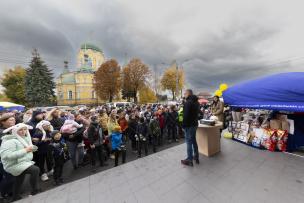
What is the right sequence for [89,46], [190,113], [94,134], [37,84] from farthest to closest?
1. [89,46]
2. [37,84]
3. [94,134]
4. [190,113]

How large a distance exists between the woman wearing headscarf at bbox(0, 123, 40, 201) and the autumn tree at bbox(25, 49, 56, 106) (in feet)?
121

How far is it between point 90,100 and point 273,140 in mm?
57973

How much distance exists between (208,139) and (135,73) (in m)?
35.8

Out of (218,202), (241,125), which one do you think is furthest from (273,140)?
(218,202)

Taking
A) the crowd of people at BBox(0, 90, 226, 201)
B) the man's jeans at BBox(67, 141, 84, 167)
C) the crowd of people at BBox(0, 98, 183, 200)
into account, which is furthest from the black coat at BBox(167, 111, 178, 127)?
the man's jeans at BBox(67, 141, 84, 167)

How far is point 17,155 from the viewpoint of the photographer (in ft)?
9.80

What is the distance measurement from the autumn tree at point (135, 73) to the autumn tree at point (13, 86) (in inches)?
964

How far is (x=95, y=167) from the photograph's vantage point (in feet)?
16.8

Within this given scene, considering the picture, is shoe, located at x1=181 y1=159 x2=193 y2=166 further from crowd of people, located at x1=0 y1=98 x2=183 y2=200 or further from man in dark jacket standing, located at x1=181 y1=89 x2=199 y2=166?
crowd of people, located at x1=0 y1=98 x2=183 y2=200

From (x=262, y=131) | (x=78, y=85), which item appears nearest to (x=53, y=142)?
(x=262, y=131)

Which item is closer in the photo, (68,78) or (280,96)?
(280,96)

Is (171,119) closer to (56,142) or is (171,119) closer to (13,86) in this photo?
(56,142)

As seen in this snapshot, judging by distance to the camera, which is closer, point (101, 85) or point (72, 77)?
point (101, 85)

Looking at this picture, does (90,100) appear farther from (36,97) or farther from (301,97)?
(301,97)
